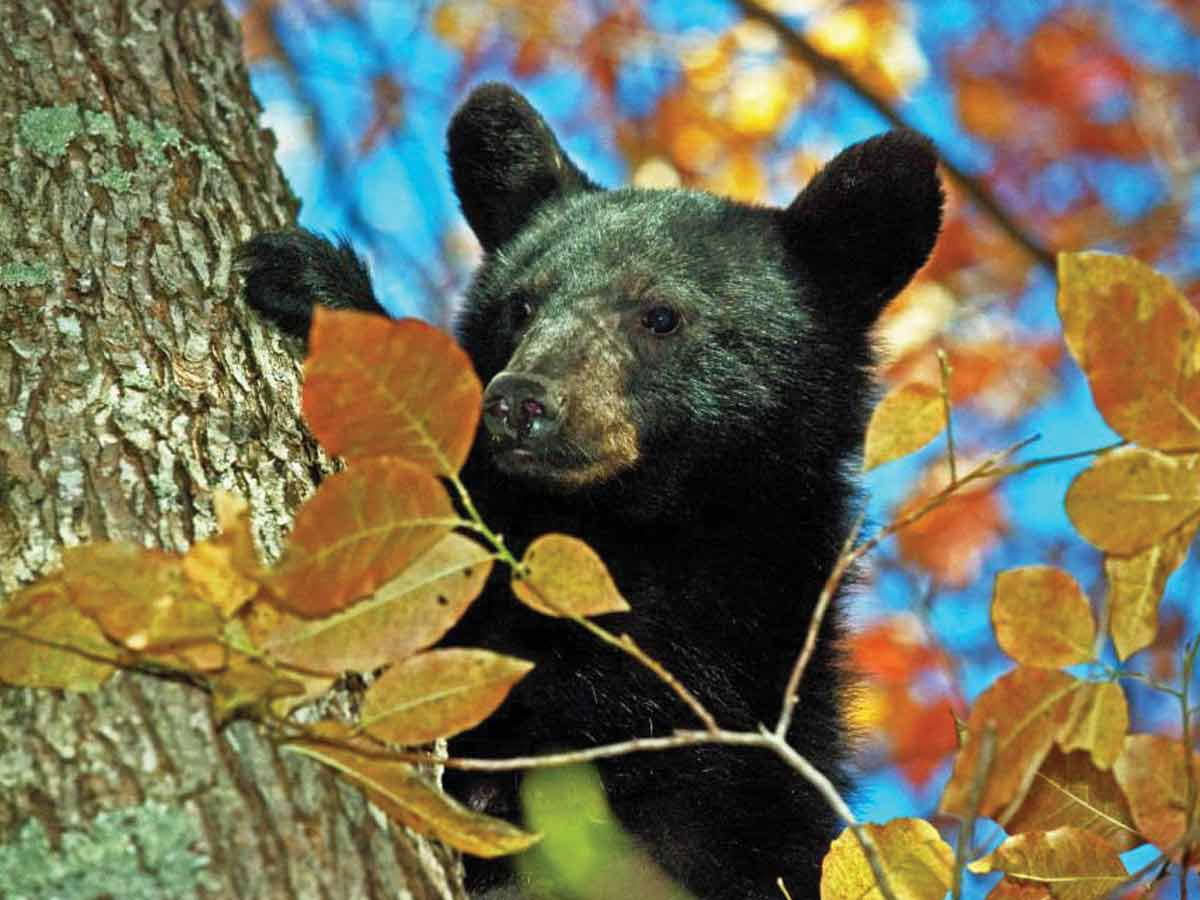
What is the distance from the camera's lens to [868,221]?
4.42 meters

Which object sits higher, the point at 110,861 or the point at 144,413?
the point at 144,413

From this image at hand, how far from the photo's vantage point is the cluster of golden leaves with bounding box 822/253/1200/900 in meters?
1.94

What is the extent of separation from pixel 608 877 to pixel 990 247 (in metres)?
6.88

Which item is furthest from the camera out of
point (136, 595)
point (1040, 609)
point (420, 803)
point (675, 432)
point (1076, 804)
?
point (675, 432)

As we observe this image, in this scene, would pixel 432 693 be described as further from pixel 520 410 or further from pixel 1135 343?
pixel 520 410

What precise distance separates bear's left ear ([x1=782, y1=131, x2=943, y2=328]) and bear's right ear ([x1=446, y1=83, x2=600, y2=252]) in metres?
0.78

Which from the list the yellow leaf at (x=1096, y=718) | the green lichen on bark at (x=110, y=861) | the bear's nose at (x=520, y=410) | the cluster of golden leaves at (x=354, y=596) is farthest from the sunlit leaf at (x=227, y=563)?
the bear's nose at (x=520, y=410)

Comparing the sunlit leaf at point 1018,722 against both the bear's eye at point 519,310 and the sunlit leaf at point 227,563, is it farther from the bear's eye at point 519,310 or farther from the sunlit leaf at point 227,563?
the bear's eye at point 519,310

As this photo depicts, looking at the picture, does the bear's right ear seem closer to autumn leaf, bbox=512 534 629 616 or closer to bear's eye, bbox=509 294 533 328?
bear's eye, bbox=509 294 533 328

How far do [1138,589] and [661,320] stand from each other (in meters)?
2.26

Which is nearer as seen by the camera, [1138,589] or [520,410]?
[1138,589]

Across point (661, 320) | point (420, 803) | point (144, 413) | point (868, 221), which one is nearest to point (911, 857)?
point (420, 803)

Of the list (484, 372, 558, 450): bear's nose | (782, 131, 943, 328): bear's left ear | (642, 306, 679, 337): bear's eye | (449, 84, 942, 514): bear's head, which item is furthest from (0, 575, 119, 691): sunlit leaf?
(782, 131, 943, 328): bear's left ear

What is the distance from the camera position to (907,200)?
4.37 meters
